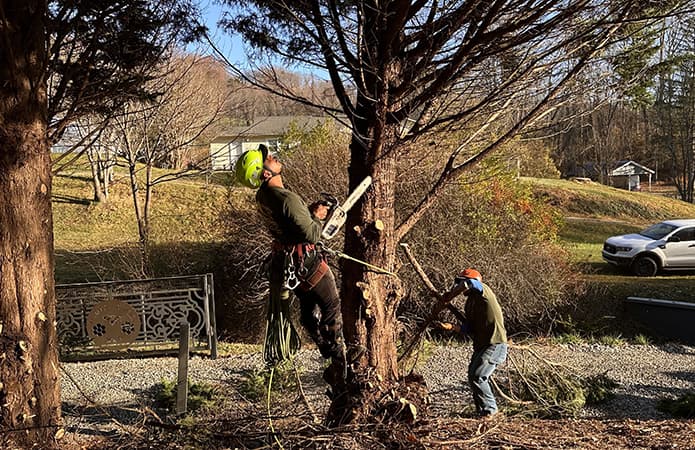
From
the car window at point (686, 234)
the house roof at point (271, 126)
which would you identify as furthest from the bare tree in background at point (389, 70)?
the car window at point (686, 234)

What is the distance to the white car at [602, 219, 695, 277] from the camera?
16.5 m

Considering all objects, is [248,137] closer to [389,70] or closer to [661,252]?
[661,252]

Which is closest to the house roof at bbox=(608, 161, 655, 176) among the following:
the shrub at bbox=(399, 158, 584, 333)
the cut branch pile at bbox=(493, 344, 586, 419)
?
the shrub at bbox=(399, 158, 584, 333)

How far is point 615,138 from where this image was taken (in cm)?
4388

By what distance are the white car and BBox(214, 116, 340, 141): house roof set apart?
9.54m

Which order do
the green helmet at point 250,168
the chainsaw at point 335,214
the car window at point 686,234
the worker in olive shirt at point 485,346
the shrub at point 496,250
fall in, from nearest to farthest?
the green helmet at point 250,168
the chainsaw at point 335,214
the worker in olive shirt at point 485,346
the shrub at point 496,250
the car window at point 686,234

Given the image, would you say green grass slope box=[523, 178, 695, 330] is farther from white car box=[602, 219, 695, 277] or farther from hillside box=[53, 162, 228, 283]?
hillside box=[53, 162, 228, 283]

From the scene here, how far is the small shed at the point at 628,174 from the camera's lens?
4491cm

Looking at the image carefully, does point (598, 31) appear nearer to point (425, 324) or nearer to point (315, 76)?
point (315, 76)

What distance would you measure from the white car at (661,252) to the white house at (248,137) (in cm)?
954

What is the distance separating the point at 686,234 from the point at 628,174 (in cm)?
3171

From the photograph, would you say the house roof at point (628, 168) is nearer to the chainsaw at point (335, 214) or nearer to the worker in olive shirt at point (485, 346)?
the worker in olive shirt at point (485, 346)

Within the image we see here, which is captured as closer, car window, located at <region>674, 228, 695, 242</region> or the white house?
the white house

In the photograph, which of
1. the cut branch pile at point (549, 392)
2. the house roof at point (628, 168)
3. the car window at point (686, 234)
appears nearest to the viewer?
the cut branch pile at point (549, 392)
